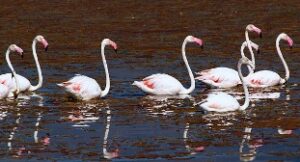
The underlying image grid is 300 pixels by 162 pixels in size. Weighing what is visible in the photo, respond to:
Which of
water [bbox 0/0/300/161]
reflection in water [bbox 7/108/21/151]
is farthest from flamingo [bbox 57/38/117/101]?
reflection in water [bbox 7/108/21/151]

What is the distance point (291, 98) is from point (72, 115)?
365cm

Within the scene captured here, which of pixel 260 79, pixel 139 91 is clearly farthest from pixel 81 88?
pixel 260 79

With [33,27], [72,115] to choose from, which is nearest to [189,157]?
[72,115]

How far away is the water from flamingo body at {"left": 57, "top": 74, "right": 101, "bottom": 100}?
140 mm

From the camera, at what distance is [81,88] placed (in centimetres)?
1585

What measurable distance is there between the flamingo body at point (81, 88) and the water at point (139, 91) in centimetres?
14

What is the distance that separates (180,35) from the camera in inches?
990

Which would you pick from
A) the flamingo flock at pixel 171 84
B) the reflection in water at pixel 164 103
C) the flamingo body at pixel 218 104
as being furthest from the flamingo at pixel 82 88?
the flamingo body at pixel 218 104

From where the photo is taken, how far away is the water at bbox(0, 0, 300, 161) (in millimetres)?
12156

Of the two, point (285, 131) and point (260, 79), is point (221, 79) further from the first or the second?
point (285, 131)

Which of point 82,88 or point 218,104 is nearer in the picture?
point 218,104

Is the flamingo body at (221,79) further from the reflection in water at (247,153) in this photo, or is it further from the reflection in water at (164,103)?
the reflection in water at (247,153)

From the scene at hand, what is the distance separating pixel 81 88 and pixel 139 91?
67.4 inches

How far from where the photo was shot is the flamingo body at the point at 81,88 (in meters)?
15.8
